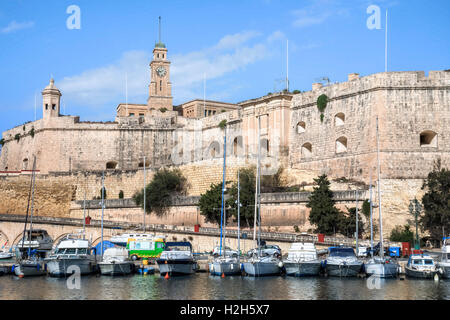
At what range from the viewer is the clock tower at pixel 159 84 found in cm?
7025

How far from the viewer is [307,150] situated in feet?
155

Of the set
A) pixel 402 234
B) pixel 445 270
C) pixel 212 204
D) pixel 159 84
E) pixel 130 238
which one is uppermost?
pixel 159 84

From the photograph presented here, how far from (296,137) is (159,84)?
85.6 feet

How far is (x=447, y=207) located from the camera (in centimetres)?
3544

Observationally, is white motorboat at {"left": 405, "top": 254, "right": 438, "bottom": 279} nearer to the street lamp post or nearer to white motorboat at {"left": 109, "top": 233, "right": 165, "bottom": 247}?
the street lamp post

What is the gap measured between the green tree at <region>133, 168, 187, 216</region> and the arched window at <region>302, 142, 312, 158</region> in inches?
368

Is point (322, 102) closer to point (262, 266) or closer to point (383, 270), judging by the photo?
point (262, 266)

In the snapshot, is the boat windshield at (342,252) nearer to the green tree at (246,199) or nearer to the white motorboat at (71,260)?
the white motorboat at (71,260)

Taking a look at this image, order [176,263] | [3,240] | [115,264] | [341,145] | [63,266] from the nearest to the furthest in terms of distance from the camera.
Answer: [176,263], [63,266], [115,264], [341,145], [3,240]

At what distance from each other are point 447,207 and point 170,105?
132ft

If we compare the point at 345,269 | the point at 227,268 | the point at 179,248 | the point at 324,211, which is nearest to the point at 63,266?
the point at 179,248

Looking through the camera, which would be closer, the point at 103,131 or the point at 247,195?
the point at 247,195
